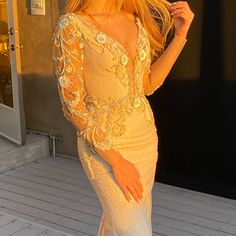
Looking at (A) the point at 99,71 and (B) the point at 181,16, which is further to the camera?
(B) the point at 181,16

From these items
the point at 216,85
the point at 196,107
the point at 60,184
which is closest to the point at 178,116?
the point at 196,107

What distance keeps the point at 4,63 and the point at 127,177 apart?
12.8 ft

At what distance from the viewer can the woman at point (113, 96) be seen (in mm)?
1706

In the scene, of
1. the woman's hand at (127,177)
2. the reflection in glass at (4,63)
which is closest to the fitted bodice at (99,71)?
the woman's hand at (127,177)

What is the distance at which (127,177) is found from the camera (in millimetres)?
1762

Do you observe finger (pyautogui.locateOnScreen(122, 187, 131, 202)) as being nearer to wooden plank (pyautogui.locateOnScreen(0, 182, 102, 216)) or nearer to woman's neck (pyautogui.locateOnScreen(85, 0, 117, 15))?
woman's neck (pyautogui.locateOnScreen(85, 0, 117, 15))

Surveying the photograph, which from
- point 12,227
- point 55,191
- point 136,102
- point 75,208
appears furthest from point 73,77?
point 55,191

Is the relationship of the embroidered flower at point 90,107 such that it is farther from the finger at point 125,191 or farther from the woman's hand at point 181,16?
the woman's hand at point 181,16

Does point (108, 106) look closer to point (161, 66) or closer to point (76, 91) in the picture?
point (76, 91)

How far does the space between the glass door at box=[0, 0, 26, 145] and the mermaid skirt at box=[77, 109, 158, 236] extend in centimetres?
319

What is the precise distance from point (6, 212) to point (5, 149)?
1.24 metres

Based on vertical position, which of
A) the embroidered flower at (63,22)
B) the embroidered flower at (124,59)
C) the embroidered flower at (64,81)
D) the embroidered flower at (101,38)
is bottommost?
the embroidered flower at (64,81)

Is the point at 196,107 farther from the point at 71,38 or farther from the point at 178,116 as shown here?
the point at 71,38

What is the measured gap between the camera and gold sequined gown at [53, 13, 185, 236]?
1699 mm
